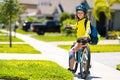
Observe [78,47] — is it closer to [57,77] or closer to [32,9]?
[57,77]

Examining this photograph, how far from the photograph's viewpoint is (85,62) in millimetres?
10953

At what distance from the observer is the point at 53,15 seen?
62312mm

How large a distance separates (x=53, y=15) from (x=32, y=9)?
104 feet

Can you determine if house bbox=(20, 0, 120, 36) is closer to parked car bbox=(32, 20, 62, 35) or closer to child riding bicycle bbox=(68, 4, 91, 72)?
parked car bbox=(32, 20, 62, 35)

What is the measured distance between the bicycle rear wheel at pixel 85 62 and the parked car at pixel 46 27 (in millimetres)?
33065

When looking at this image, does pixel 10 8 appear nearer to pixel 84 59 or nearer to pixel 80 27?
pixel 80 27

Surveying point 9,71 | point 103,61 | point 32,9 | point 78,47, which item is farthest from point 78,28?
point 32,9

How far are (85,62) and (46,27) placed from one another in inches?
1427

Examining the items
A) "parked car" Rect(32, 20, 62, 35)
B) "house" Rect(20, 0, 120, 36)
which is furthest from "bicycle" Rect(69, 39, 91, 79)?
"parked car" Rect(32, 20, 62, 35)

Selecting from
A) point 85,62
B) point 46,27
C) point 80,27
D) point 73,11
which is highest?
point 80,27

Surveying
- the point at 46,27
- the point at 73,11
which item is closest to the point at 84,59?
the point at 46,27

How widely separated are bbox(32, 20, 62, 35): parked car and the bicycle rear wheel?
33065 millimetres

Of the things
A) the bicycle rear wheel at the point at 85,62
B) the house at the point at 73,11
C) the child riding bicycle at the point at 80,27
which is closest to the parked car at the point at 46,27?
the house at the point at 73,11

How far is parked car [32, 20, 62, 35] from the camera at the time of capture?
4466 centimetres
